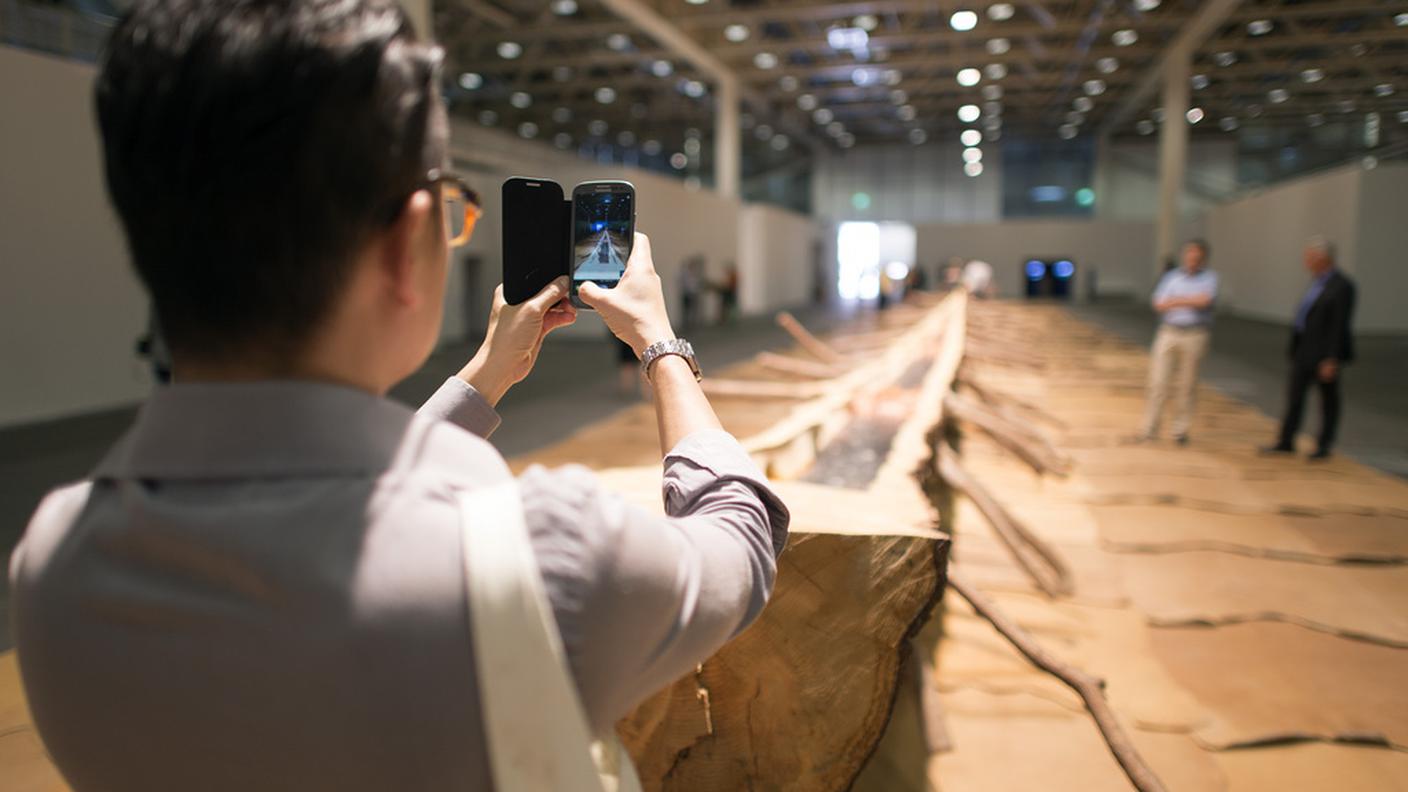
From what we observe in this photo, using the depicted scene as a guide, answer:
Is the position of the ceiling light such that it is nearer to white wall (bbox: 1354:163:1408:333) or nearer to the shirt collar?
white wall (bbox: 1354:163:1408:333)

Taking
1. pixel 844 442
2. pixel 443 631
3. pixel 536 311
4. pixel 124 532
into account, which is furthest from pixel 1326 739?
pixel 124 532

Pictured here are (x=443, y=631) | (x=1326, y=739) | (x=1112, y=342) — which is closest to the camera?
(x=443, y=631)

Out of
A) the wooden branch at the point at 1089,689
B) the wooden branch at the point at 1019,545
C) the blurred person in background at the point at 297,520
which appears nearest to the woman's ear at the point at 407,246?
the blurred person in background at the point at 297,520

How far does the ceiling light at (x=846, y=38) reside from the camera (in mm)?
19234

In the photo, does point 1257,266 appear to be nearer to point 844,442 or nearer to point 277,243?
point 844,442

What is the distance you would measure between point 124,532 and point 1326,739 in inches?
129

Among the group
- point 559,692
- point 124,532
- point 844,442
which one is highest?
point 124,532

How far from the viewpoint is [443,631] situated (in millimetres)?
648

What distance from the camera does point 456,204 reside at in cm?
87

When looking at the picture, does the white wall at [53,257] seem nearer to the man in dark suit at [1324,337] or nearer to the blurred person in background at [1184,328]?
the blurred person in background at [1184,328]

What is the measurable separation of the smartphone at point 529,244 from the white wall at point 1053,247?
32.8 metres

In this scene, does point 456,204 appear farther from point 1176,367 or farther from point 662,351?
point 1176,367

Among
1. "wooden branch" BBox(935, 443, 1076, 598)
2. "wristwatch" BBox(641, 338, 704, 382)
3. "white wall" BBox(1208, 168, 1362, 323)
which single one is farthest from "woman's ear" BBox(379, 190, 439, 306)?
"white wall" BBox(1208, 168, 1362, 323)

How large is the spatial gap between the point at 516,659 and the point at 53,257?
8339 millimetres
